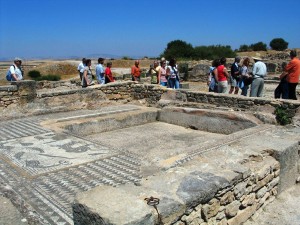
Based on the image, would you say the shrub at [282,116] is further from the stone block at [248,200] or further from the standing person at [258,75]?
the stone block at [248,200]

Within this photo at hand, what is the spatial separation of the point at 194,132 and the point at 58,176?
4276 mm

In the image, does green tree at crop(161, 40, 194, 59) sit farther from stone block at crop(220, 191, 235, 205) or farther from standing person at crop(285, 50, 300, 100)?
stone block at crop(220, 191, 235, 205)

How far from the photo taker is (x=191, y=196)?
315cm

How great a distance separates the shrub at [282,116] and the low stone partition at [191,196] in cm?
A: 225

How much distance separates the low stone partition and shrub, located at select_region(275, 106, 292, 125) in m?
2.25

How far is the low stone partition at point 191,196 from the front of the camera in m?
2.69

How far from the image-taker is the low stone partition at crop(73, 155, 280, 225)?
8.84 ft

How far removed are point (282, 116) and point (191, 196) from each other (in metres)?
4.22

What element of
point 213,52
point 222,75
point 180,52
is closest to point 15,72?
point 222,75

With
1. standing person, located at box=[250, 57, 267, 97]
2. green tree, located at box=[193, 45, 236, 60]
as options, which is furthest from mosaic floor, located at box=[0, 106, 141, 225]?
green tree, located at box=[193, 45, 236, 60]

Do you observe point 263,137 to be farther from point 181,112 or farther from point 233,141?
point 181,112

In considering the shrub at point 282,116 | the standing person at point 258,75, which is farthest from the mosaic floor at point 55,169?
the standing person at point 258,75

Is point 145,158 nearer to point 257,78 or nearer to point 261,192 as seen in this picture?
point 261,192

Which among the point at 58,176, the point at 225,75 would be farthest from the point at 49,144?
the point at 225,75
